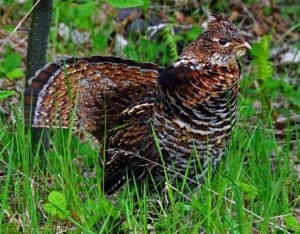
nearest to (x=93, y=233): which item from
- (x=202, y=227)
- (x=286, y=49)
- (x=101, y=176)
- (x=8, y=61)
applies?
(x=202, y=227)

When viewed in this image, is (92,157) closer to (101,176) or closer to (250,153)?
(101,176)

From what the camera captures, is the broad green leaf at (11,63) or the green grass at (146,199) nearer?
the green grass at (146,199)

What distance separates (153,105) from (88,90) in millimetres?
531

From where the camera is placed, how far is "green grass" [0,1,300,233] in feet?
13.2

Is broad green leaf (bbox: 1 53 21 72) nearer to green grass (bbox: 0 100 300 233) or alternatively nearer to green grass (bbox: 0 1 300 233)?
green grass (bbox: 0 1 300 233)

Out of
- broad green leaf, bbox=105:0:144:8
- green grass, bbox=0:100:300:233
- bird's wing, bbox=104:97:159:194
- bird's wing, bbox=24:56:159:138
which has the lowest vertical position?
green grass, bbox=0:100:300:233

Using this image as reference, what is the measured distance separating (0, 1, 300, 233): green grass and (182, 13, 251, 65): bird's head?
519mm

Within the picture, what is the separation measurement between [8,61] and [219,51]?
1982mm

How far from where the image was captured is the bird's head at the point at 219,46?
4523 millimetres

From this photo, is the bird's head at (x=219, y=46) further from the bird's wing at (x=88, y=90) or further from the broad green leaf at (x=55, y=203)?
the broad green leaf at (x=55, y=203)

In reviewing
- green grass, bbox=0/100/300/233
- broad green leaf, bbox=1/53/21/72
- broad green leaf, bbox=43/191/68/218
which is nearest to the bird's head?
green grass, bbox=0/100/300/233

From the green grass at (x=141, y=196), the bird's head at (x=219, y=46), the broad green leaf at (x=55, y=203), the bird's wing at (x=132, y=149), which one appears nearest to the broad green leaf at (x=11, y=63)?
the green grass at (x=141, y=196)

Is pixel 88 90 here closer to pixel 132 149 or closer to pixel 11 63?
pixel 132 149

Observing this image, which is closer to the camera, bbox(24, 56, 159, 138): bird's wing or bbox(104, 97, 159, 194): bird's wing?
bbox(104, 97, 159, 194): bird's wing
